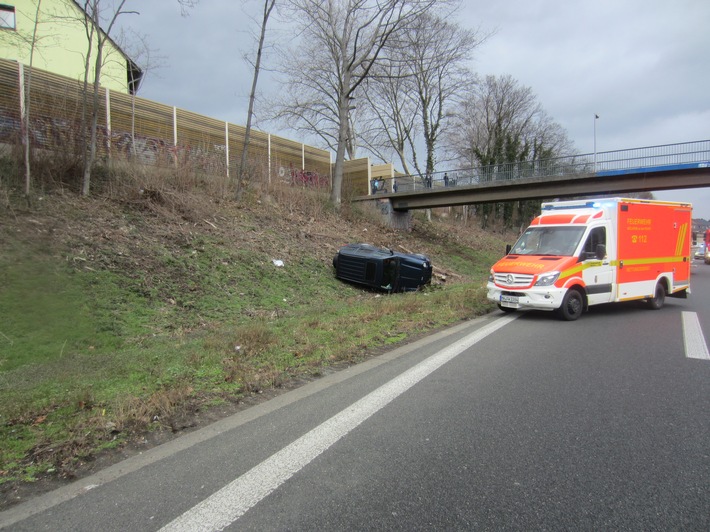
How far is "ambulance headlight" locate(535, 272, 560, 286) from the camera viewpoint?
10031mm

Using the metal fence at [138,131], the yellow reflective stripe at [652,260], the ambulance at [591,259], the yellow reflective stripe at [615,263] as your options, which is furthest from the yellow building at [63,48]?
the yellow reflective stripe at [652,260]

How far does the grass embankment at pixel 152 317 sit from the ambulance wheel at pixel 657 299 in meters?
4.41

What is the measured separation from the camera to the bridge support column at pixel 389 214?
30750 millimetres

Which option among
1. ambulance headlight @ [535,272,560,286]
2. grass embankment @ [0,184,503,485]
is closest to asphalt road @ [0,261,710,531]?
grass embankment @ [0,184,503,485]

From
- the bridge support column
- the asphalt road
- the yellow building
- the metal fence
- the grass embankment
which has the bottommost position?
the asphalt road

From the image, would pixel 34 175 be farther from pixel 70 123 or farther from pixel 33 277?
pixel 33 277

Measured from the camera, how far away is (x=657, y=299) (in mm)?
12148

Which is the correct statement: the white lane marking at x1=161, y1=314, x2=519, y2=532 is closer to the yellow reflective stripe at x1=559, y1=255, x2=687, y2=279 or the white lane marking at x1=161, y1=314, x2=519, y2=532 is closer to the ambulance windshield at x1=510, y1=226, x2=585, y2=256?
the yellow reflective stripe at x1=559, y1=255, x2=687, y2=279

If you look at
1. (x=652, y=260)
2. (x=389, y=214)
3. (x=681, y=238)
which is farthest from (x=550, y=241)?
(x=389, y=214)

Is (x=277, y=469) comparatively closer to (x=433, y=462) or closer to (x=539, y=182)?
(x=433, y=462)

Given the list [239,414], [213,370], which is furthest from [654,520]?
[213,370]

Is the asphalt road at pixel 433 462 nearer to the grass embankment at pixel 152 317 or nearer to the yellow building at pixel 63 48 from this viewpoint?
the grass embankment at pixel 152 317

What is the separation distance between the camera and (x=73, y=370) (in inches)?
230

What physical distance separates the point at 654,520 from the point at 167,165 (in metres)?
18.6
